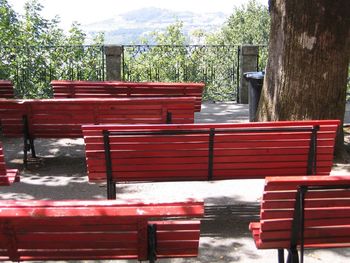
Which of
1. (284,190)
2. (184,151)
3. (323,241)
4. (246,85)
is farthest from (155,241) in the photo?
(246,85)

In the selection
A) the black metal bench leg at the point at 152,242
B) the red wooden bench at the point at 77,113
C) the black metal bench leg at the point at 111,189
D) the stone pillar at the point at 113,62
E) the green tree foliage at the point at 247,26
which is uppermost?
the green tree foliage at the point at 247,26

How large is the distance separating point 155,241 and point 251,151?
7.14 feet

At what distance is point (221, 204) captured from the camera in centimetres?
596

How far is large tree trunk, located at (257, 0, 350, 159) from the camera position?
6.82 m

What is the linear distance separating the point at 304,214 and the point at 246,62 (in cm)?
1033

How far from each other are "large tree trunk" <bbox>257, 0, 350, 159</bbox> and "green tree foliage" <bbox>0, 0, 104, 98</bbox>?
8584 mm

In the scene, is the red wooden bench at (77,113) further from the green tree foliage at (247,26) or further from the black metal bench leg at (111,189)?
the green tree foliage at (247,26)

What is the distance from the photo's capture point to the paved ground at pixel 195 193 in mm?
4711

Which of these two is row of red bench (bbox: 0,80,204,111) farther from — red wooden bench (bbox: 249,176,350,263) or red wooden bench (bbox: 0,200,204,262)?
red wooden bench (bbox: 0,200,204,262)

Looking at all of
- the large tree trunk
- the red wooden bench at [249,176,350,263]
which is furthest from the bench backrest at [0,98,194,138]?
the red wooden bench at [249,176,350,263]

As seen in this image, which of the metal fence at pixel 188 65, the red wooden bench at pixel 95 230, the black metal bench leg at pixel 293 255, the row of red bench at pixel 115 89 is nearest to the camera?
the red wooden bench at pixel 95 230

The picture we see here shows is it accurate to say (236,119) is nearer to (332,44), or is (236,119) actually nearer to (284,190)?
(332,44)

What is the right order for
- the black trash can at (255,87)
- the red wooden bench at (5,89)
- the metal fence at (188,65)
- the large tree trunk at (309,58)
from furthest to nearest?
the metal fence at (188,65) → the black trash can at (255,87) → the red wooden bench at (5,89) → the large tree trunk at (309,58)

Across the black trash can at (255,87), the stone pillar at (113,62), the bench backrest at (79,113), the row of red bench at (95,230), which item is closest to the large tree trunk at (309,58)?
the bench backrest at (79,113)
